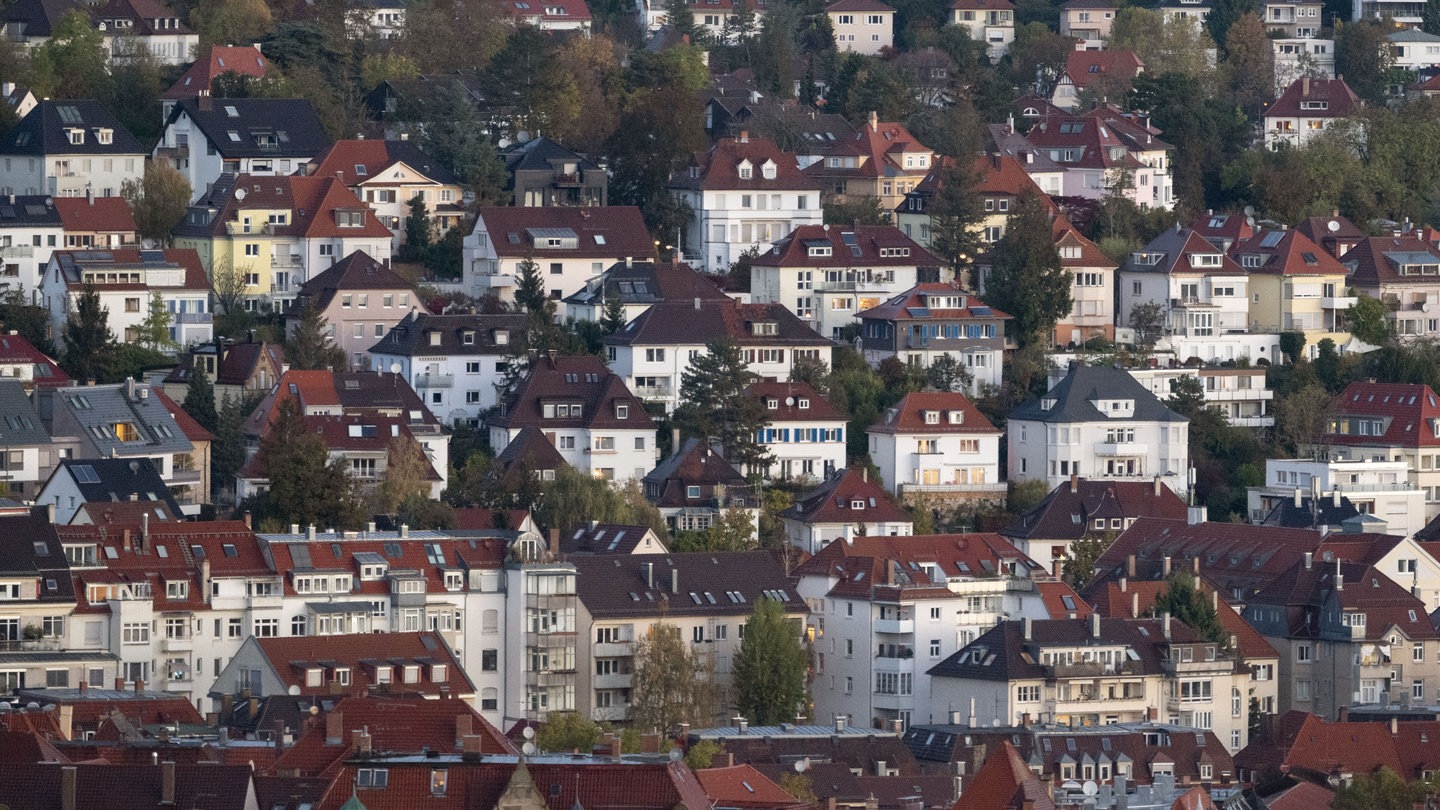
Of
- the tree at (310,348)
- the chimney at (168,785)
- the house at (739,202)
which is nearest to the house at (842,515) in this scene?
the tree at (310,348)

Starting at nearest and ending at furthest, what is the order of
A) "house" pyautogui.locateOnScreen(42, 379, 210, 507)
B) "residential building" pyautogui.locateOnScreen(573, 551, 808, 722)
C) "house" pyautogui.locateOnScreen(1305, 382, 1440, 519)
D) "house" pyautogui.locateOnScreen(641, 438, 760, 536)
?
"residential building" pyautogui.locateOnScreen(573, 551, 808, 722), "house" pyautogui.locateOnScreen(42, 379, 210, 507), "house" pyautogui.locateOnScreen(641, 438, 760, 536), "house" pyautogui.locateOnScreen(1305, 382, 1440, 519)

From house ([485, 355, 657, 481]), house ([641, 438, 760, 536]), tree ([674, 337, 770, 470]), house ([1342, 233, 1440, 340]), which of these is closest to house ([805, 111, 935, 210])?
house ([1342, 233, 1440, 340])

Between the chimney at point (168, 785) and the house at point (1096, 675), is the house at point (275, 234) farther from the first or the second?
the chimney at point (168, 785)

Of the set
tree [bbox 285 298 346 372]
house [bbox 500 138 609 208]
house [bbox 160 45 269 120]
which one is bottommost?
tree [bbox 285 298 346 372]

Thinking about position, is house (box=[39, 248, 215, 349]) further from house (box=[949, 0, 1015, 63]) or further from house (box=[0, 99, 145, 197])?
house (box=[949, 0, 1015, 63])

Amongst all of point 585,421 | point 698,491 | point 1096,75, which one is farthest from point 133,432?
point 1096,75

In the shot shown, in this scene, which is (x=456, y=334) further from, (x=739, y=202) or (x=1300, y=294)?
(x=1300, y=294)
